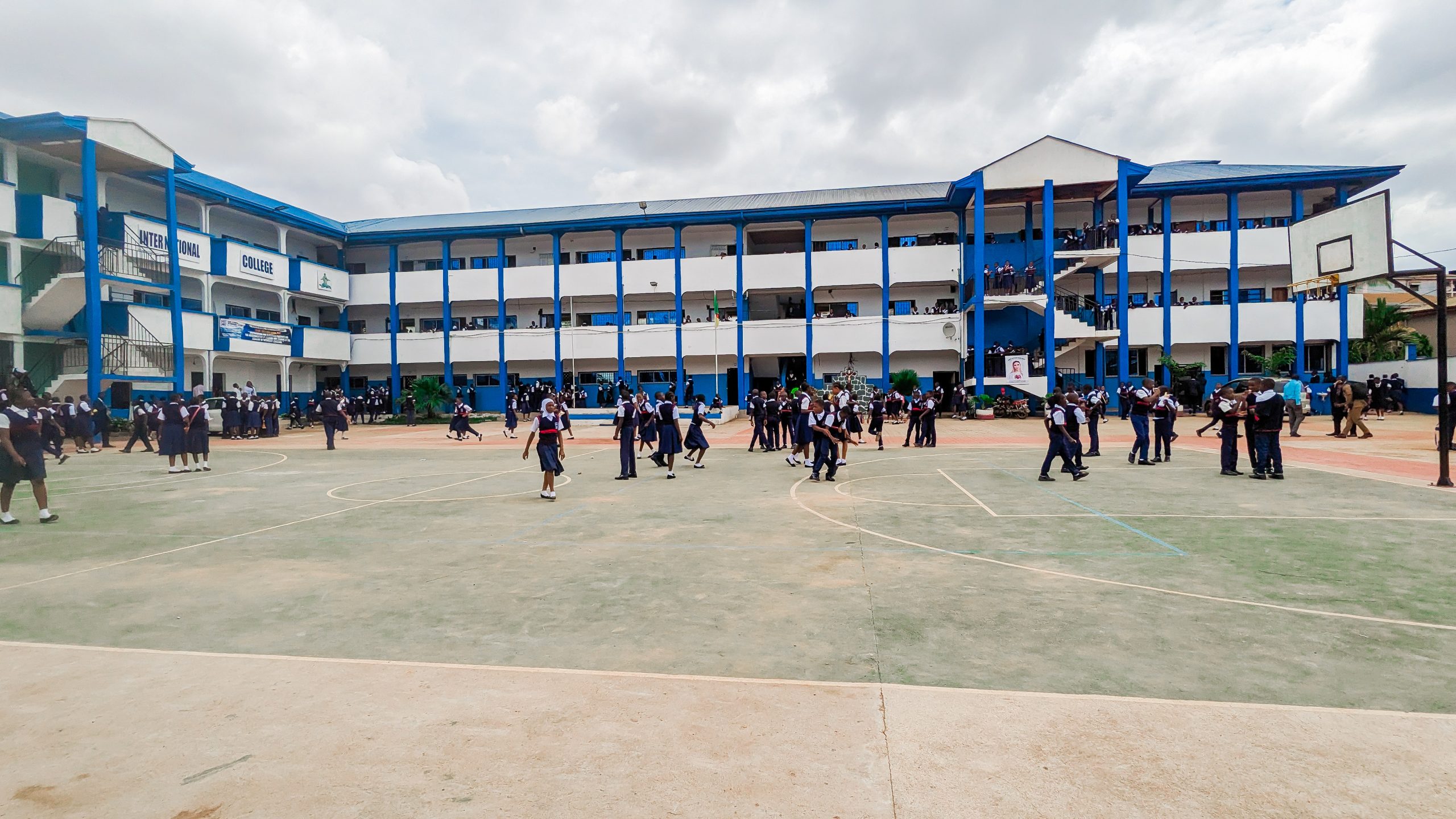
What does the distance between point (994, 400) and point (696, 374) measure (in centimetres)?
1614

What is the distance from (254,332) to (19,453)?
29.4m

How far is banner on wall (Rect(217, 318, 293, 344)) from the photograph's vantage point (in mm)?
33469

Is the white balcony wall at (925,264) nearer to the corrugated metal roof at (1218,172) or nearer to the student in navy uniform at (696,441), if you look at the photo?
the corrugated metal roof at (1218,172)

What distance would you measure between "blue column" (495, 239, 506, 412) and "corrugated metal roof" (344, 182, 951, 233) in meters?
1.82

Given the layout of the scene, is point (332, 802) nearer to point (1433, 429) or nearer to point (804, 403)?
point (804, 403)

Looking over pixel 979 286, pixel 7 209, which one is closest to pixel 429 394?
pixel 7 209

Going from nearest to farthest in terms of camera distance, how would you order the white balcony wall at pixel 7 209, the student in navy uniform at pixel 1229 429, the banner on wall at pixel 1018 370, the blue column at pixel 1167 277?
the student in navy uniform at pixel 1229 429 → the white balcony wall at pixel 7 209 → the banner on wall at pixel 1018 370 → the blue column at pixel 1167 277

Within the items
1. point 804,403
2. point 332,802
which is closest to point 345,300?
point 804,403

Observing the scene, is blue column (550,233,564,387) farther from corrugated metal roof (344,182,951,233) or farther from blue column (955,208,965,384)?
blue column (955,208,965,384)

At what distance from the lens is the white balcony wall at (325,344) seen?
39.0 meters

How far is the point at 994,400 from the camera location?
3438 cm

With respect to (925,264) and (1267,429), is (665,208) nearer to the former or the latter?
(925,264)

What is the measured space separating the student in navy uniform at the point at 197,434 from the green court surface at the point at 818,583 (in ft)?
14.0

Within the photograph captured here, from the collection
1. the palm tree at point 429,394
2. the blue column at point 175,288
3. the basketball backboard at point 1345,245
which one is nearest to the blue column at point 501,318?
the palm tree at point 429,394
